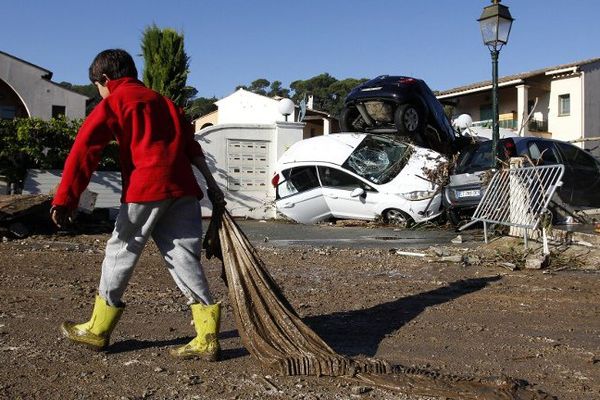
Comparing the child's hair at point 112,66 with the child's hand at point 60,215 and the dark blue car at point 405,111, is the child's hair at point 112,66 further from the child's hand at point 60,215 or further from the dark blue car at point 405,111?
the dark blue car at point 405,111

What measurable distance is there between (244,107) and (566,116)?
17693mm

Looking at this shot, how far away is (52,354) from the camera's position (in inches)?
168

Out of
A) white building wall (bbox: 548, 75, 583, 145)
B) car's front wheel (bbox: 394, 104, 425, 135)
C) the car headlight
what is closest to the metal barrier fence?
the car headlight

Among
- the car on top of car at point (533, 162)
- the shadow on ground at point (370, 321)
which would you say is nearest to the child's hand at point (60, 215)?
the shadow on ground at point (370, 321)

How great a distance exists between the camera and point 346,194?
14.0 m

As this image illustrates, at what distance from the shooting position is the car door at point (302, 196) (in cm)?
1443

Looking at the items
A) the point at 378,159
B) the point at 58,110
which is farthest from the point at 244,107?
the point at 378,159

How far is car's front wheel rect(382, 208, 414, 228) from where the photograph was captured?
43.9ft

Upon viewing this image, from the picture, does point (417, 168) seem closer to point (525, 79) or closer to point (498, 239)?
point (498, 239)

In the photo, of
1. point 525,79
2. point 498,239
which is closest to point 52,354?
point 498,239

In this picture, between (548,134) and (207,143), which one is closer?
(207,143)

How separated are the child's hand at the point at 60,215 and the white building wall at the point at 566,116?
3050cm

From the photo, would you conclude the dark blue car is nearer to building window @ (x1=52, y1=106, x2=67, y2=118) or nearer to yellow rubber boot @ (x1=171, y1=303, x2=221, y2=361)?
yellow rubber boot @ (x1=171, y1=303, x2=221, y2=361)

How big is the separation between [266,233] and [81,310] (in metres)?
7.20
